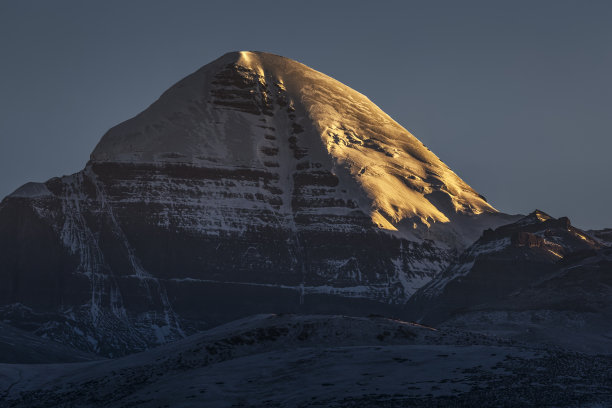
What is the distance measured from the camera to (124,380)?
115 meters

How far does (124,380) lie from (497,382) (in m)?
39.8

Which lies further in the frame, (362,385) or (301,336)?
Answer: (301,336)

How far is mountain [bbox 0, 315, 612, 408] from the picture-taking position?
91.2 metres

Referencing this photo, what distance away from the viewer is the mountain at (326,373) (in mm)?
91250

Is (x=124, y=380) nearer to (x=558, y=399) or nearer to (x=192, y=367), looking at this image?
(x=192, y=367)

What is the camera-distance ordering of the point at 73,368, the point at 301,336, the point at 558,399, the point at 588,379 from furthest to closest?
the point at 73,368 → the point at 301,336 → the point at 588,379 → the point at 558,399

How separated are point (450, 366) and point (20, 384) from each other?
49089mm

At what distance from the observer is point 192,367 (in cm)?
11775

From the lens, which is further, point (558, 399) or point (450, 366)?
point (450, 366)

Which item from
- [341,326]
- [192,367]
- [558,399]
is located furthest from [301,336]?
[558,399]

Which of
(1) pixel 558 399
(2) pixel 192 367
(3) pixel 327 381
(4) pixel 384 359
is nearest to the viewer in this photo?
(1) pixel 558 399

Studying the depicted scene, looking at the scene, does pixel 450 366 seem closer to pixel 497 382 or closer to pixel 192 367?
pixel 497 382

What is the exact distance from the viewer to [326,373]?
344 feet

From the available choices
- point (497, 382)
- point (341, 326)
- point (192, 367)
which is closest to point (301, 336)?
point (341, 326)
